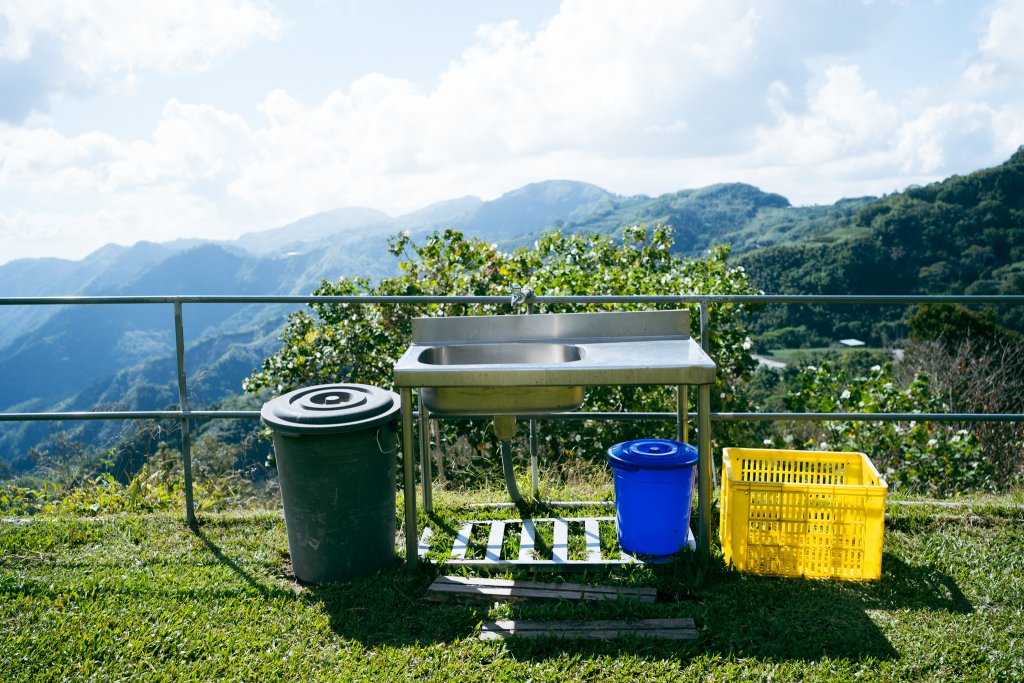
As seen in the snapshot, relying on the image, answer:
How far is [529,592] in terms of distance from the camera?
303 cm

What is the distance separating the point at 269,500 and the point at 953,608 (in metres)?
3.76

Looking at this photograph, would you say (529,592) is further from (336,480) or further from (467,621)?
(336,480)

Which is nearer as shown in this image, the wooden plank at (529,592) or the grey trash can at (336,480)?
the wooden plank at (529,592)

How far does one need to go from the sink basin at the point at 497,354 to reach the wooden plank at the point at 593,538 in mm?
785

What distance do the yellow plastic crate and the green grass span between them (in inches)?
2.9

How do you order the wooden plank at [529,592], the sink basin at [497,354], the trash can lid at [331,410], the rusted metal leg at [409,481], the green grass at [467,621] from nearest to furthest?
the green grass at [467,621] → the wooden plank at [529,592] → the trash can lid at [331,410] → the rusted metal leg at [409,481] → the sink basin at [497,354]

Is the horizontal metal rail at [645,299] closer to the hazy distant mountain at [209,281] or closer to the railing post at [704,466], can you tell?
the railing post at [704,466]

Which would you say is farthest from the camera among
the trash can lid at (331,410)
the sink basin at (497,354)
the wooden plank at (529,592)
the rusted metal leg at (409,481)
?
the sink basin at (497,354)

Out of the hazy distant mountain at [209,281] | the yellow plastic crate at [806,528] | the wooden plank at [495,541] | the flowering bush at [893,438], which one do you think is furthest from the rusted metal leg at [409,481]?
the flowering bush at [893,438]

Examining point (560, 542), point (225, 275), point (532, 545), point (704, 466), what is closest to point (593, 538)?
point (560, 542)

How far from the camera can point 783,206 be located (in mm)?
73562

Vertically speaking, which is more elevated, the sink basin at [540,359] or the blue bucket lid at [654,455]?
the sink basin at [540,359]

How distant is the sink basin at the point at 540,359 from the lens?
118 inches

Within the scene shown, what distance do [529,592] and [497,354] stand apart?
113 centimetres
